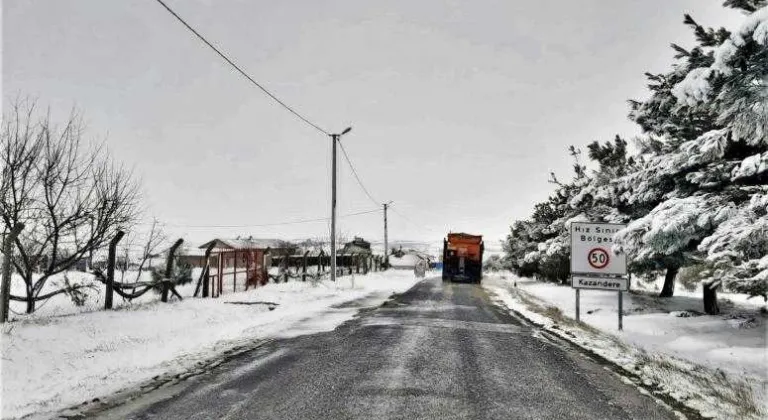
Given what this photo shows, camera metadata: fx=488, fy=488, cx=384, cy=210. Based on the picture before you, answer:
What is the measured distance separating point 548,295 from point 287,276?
→ 12.9m

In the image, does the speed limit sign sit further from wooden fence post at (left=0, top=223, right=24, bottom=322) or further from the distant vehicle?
the distant vehicle

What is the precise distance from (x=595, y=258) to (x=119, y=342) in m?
10.1

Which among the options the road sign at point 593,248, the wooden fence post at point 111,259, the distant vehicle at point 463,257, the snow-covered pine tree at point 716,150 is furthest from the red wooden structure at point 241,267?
the distant vehicle at point 463,257

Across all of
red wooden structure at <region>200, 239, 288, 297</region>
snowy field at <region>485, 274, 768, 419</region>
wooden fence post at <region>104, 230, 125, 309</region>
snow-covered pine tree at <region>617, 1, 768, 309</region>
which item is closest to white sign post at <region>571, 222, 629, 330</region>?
snowy field at <region>485, 274, 768, 419</region>

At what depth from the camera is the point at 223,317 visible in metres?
11.8

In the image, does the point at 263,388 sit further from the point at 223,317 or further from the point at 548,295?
the point at 548,295

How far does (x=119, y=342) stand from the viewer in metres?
8.29

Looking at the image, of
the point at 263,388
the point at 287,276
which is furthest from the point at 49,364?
the point at 287,276

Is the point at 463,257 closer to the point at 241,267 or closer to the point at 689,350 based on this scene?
the point at 241,267

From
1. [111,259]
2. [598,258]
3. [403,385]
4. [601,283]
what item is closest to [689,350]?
[601,283]

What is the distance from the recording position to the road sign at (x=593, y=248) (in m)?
11.4

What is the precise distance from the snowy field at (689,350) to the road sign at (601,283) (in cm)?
101

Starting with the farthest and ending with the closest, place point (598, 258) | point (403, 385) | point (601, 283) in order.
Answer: point (598, 258)
point (601, 283)
point (403, 385)

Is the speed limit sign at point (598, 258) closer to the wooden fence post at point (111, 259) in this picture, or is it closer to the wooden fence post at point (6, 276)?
the wooden fence post at point (111, 259)
